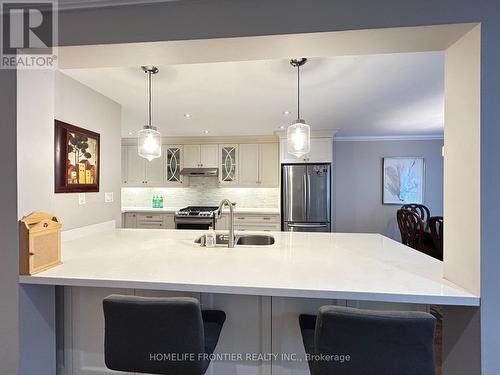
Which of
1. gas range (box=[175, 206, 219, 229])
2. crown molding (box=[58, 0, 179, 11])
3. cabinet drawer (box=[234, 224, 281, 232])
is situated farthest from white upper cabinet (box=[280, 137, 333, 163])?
crown molding (box=[58, 0, 179, 11])

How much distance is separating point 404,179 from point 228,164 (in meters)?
3.13

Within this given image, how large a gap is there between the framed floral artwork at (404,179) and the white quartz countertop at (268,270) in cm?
303

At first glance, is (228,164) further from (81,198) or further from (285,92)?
(81,198)

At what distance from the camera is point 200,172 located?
4367mm

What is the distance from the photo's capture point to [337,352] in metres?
0.90

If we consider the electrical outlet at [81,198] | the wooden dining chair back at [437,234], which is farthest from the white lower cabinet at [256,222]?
the electrical outlet at [81,198]

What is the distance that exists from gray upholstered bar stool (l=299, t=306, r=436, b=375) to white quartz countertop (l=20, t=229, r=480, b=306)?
5.4 inches

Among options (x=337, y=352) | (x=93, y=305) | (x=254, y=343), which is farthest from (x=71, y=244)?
(x=337, y=352)

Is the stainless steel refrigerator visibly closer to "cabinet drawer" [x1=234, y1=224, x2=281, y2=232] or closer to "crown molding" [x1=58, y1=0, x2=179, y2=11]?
"cabinet drawer" [x1=234, y1=224, x2=281, y2=232]

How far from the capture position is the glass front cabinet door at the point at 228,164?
4.48 meters

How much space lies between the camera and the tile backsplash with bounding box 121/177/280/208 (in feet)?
15.4

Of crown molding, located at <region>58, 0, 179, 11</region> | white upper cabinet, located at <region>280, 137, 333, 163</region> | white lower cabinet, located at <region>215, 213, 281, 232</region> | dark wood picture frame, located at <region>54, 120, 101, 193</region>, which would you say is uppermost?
crown molding, located at <region>58, 0, 179, 11</region>

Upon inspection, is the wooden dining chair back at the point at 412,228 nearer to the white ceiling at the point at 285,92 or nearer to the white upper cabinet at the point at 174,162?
the white ceiling at the point at 285,92
